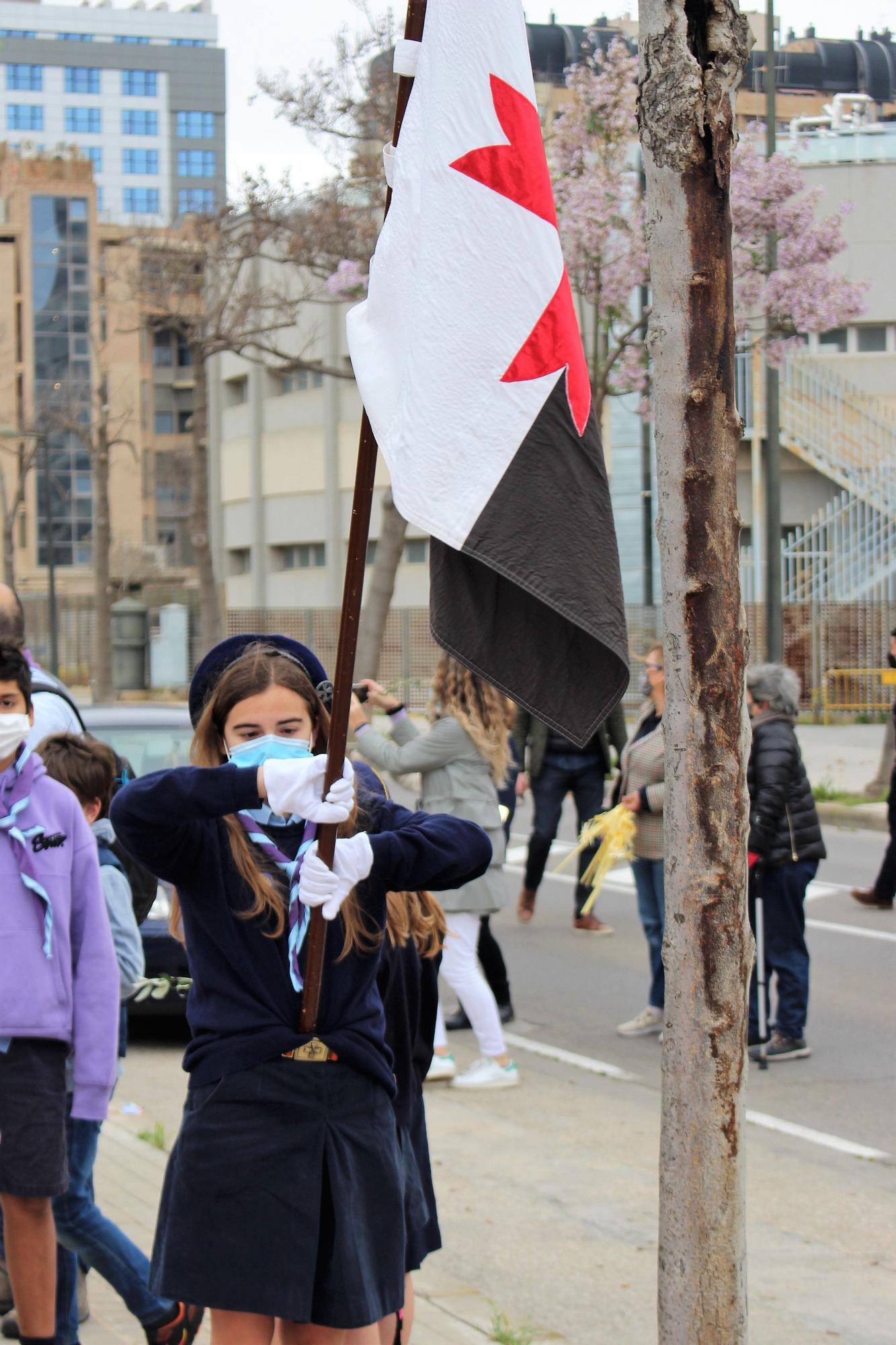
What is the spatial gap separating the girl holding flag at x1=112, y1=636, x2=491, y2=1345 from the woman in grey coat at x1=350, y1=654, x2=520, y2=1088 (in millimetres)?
4176

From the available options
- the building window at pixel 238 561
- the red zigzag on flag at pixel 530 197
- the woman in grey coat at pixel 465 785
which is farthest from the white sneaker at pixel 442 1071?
the building window at pixel 238 561

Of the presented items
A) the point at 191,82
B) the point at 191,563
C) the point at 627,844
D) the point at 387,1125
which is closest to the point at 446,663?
the point at 627,844

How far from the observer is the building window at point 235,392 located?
57656 millimetres

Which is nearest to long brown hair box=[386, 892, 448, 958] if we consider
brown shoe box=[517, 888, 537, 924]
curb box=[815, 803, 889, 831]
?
brown shoe box=[517, 888, 537, 924]

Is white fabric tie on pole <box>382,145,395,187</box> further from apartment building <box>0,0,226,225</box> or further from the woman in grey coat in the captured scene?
apartment building <box>0,0,226,225</box>

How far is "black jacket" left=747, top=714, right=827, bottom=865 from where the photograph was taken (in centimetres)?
780

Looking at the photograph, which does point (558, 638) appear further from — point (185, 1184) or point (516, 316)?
point (185, 1184)

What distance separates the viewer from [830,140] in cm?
3900

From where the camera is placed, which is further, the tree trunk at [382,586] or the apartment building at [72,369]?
the apartment building at [72,369]

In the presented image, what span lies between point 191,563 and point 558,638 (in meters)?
89.3

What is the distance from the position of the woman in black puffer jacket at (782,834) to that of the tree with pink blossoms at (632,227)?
8689 millimetres

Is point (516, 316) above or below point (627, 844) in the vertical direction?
above

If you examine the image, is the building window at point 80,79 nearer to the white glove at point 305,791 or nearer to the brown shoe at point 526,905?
the brown shoe at point 526,905

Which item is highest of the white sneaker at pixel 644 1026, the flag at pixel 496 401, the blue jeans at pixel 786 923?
the flag at pixel 496 401
